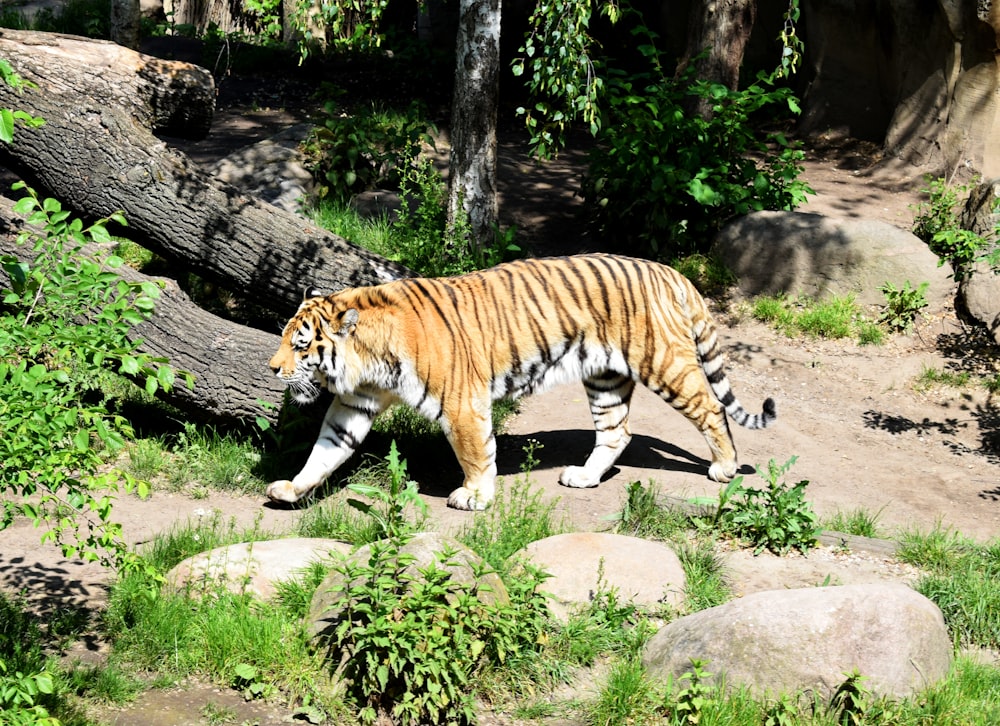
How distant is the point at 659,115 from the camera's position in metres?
9.68

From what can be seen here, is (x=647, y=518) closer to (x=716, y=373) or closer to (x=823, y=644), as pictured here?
(x=716, y=373)

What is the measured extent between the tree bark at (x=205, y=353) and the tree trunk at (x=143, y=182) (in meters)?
0.46

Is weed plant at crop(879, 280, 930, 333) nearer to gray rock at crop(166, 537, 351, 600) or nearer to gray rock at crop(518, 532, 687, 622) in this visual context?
gray rock at crop(518, 532, 687, 622)

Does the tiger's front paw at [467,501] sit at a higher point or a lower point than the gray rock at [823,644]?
lower

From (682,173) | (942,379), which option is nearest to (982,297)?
(942,379)

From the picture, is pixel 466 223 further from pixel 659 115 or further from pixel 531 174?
pixel 531 174

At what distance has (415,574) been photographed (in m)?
4.61

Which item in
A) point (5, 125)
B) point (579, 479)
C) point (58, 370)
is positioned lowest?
point (579, 479)

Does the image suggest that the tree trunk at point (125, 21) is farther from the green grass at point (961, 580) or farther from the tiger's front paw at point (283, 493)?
the green grass at point (961, 580)

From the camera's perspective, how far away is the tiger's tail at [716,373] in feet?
21.6

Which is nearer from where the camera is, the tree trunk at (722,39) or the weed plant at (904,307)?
the weed plant at (904,307)

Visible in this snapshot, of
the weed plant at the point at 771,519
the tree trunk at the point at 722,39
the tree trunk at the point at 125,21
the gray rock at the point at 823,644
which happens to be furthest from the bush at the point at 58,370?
the tree trunk at the point at 125,21

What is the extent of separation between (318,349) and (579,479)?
1706 millimetres

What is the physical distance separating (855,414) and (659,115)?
329cm
